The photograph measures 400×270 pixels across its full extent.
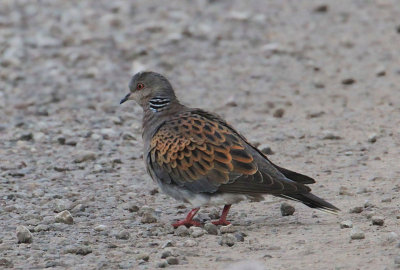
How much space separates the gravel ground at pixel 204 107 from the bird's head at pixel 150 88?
90cm

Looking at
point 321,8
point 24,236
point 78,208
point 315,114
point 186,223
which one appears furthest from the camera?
point 321,8

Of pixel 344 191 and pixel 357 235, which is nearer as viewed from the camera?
pixel 357 235

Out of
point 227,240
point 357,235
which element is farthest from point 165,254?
point 357,235

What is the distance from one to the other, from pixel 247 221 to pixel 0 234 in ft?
6.73

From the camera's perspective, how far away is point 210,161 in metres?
7.35

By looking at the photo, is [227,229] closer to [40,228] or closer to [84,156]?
[40,228]

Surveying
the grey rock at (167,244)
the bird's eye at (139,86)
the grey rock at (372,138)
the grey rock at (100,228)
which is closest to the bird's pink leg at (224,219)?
the grey rock at (167,244)

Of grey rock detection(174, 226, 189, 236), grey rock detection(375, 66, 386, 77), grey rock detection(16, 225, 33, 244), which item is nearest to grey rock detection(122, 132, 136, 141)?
grey rock detection(174, 226, 189, 236)

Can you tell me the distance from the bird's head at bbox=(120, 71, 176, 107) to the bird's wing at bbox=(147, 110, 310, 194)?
71 centimetres

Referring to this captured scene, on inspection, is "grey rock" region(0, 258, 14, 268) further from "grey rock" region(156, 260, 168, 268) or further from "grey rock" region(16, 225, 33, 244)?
"grey rock" region(156, 260, 168, 268)

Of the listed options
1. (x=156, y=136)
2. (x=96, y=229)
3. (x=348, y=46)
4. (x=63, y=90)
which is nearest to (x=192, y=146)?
(x=156, y=136)

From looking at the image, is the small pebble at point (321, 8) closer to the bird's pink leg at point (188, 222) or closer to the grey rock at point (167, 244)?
the bird's pink leg at point (188, 222)

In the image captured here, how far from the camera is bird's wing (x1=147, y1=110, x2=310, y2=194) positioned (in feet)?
23.6

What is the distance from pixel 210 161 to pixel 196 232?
0.61 m
